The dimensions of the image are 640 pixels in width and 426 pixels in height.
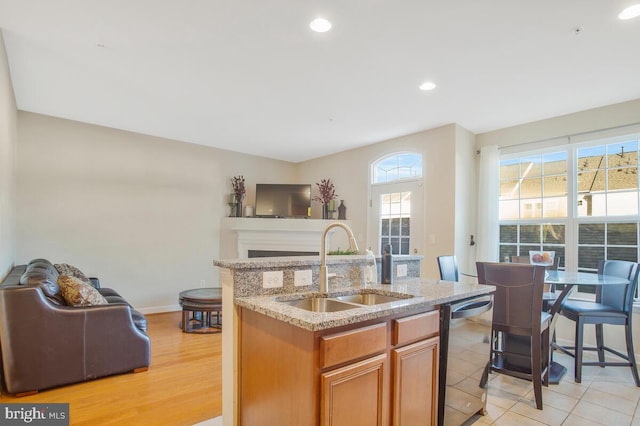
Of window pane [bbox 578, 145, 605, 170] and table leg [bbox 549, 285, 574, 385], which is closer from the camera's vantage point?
table leg [bbox 549, 285, 574, 385]

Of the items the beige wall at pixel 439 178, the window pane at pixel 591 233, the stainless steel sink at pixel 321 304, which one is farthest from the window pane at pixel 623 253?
the stainless steel sink at pixel 321 304

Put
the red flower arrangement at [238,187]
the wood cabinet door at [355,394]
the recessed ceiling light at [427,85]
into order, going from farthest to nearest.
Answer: the red flower arrangement at [238,187], the recessed ceiling light at [427,85], the wood cabinet door at [355,394]

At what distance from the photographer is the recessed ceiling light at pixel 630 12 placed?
7.43ft

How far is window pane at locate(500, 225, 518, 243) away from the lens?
4660mm

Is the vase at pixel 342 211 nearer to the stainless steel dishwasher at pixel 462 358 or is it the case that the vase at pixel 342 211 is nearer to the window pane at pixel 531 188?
the window pane at pixel 531 188

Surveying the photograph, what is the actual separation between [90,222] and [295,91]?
3.49 m

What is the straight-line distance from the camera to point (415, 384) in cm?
186

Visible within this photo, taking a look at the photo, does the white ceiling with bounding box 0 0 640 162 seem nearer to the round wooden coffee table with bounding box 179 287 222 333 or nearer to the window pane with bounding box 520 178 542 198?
the window pane with bounding box 520 178 542 198

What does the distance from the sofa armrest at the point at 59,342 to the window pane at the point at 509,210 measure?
180 inches

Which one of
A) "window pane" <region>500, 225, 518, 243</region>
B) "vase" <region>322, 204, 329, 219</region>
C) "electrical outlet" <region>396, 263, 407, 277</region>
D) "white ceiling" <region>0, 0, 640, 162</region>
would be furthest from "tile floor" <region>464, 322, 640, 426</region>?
"vase" <region>322, 204, 329, 219</region>

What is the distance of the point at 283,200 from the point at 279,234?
65 cm

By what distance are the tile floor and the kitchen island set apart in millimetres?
1005

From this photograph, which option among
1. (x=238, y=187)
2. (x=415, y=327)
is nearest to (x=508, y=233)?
(x=415, y=327)

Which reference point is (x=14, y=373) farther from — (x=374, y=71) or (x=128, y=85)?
(x=374, y=71)
